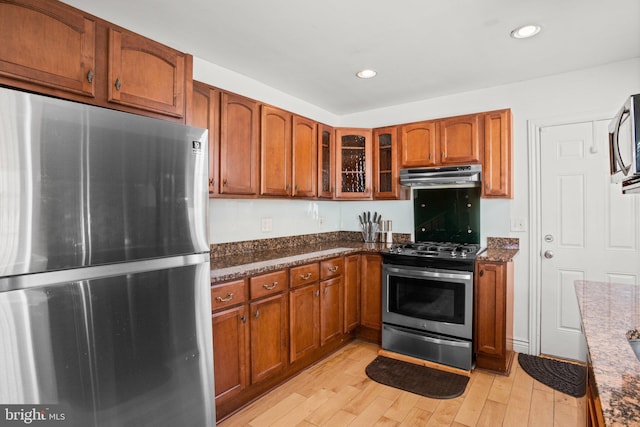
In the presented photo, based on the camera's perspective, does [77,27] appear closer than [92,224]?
No

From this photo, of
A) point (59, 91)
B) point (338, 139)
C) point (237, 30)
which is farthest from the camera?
point (338, 139)

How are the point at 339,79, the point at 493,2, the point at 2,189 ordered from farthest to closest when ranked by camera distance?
1. the point at 339,79
2. the point at 493,2
3. the point at 2,189

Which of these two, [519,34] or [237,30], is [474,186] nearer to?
[519,34]

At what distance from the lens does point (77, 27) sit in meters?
1.47

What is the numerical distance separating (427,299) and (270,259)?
143cm

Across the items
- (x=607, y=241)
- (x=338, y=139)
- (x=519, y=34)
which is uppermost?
(x=519, y=34)

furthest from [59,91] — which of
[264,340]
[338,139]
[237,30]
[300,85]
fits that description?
[338,139]

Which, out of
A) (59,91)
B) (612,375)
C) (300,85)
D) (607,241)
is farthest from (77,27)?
(607,241)

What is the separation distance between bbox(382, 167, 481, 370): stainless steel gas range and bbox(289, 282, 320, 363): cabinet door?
2.37ft

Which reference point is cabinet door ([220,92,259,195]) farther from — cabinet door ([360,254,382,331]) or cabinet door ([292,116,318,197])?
cabinet door ([360,254,382,331])

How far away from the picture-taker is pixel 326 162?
3471 millimetres

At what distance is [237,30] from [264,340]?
2104 mm

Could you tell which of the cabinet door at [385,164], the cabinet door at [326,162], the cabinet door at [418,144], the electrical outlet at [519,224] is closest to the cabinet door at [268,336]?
the cabinet door at [326,162]

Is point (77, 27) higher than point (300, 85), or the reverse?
point (300, 85)
